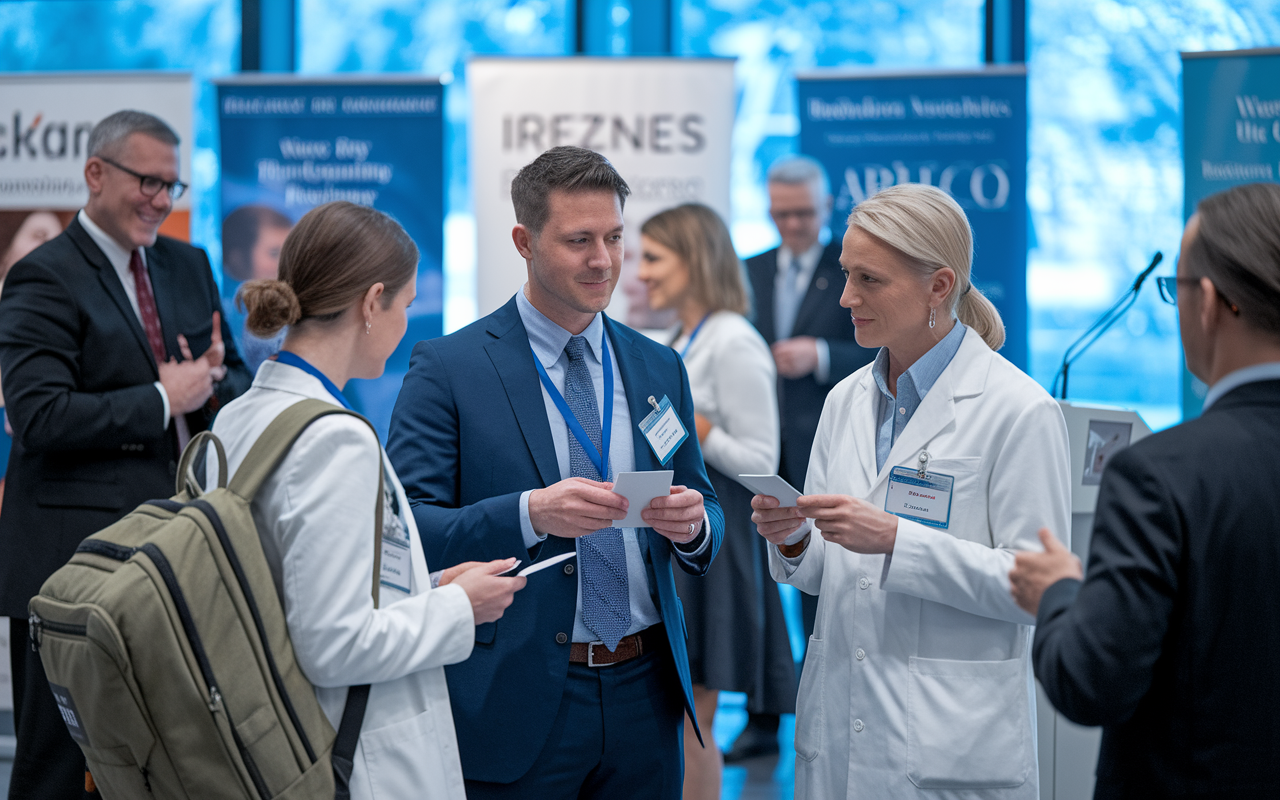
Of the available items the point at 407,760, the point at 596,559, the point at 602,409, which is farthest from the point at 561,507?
the point at 407,760

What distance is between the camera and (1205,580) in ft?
4.10

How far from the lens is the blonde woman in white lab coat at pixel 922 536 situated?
182 centimetres

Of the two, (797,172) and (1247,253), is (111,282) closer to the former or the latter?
(1247,253)

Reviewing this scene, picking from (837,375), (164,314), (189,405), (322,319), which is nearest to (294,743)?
(322,319)

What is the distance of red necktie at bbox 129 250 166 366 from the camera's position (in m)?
3.11

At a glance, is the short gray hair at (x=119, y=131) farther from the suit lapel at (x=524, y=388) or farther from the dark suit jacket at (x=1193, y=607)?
the dark suit jacket at (x=1193, y=607)

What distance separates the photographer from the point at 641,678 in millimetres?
2023

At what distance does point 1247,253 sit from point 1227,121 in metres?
4.41

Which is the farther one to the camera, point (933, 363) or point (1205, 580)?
point (933, 363)

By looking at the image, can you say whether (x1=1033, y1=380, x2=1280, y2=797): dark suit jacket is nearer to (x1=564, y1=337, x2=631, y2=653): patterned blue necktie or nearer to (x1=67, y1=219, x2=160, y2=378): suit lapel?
(x1=564, y1=337, x2=631, y2=653): patterned blue necktie

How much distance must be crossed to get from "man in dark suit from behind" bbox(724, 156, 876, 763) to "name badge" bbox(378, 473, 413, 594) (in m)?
3.16

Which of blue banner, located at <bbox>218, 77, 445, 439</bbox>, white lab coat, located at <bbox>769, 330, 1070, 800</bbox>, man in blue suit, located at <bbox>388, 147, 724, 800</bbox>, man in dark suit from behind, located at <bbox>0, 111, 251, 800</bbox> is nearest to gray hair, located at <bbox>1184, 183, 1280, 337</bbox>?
white lab coat, located at <bbox>769, 330, 1070, 800</bbox>

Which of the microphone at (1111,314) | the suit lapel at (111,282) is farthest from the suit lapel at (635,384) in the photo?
the suit lapel at (111,282)

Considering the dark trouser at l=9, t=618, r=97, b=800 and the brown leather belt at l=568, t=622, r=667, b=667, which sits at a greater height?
the brown leather belt at l=568, t=622, r=667, b=667
